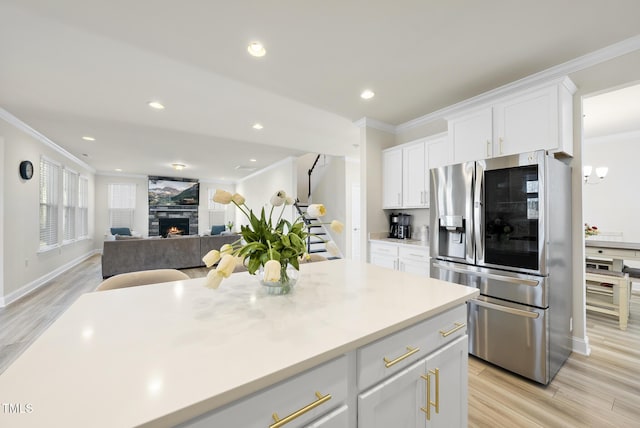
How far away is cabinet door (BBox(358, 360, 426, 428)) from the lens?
86cm

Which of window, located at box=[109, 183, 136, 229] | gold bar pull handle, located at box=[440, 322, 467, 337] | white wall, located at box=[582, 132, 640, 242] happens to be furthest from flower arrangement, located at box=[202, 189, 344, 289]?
window, located at box=[109, 183, 136, 229]

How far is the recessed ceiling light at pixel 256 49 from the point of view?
2.19 m

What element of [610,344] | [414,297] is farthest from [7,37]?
[610,344]

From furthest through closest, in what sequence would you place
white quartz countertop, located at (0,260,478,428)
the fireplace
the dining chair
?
the fireplace, the dining chair, white quartz countertop, located at (0,260,478,428)

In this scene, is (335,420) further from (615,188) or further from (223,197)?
(615,188)

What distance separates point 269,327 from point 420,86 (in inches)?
116

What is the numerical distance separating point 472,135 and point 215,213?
32.4 feet

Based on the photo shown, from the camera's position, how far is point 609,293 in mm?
3223

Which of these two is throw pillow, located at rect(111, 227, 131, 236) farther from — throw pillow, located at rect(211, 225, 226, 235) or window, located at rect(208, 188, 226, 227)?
window, located at rect(208, 188, 226, 227)

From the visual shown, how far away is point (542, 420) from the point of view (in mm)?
1667

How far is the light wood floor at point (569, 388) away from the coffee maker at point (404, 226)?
5.73 feet

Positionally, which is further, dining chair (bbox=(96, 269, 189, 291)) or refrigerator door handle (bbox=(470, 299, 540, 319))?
refrigerator door handle (bbox=(470, 299, 540, 319))

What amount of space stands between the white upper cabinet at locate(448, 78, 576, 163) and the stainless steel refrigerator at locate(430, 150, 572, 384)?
0.95 feet

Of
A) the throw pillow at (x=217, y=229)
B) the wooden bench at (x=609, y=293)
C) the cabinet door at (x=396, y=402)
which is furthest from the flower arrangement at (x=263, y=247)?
the throw pillow at (x=217, y=229)
